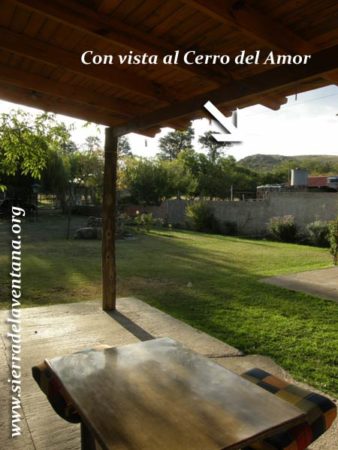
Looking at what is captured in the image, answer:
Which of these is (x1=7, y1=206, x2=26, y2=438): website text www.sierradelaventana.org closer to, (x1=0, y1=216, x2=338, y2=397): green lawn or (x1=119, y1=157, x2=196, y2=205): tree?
(x1=0, y1=216, x2=338, y2=397): green lawn

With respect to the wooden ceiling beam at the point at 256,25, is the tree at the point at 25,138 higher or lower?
lower

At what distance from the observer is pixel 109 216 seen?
5105 millimetres

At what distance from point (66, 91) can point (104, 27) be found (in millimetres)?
1408

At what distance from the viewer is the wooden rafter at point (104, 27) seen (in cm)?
241

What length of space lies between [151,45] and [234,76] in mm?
791

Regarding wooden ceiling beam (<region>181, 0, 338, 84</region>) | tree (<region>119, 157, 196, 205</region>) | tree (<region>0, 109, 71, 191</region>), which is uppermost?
tree (<region>119, 157, 196, 205</region>)

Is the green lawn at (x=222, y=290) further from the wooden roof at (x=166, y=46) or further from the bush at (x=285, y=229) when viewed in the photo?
the bush at (x=285, y=229)

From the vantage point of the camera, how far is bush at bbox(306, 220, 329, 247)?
46.4 feet

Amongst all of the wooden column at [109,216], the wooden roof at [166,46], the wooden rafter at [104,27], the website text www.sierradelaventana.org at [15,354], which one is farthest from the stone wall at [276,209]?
the wooden rafter at [104,27]

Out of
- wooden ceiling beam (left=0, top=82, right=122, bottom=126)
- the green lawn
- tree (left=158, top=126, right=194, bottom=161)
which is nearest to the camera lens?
wooden ceiling beam (left=0, top=82, right=122, bottom=126)

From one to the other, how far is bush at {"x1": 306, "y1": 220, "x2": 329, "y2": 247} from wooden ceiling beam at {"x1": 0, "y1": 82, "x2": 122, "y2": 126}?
37.7ft

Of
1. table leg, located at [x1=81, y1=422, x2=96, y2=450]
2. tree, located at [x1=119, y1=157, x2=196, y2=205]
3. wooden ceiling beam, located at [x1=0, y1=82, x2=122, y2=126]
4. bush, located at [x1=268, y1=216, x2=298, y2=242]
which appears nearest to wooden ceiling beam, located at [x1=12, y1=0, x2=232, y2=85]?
wooden ceiling beam, located at [x1=0, y1=82, x2=122, y2=126]

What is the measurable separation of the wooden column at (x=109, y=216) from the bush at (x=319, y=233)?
432 inches

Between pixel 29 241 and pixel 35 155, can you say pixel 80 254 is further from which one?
pixel 35 155
